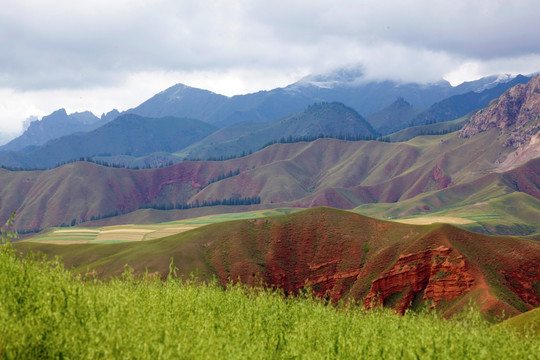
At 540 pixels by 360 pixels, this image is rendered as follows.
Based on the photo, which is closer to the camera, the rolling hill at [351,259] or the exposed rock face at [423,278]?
the rolling hill at [351,259]

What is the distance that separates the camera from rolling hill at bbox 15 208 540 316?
113188 millimetres

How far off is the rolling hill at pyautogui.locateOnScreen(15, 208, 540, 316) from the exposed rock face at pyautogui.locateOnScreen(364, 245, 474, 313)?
0.77ft

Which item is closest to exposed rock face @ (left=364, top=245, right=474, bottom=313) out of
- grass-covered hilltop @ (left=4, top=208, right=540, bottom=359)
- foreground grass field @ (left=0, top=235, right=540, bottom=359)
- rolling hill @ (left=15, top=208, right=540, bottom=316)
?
A: rolling hill @ (left=15, top=208, right=540, bottom=316)

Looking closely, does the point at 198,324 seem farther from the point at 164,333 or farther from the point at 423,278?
the point at 423,278

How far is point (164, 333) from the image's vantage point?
2645cm

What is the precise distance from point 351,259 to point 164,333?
11334 cm

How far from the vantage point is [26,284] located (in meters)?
28.0

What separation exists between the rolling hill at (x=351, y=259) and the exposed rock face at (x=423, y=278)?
0.23 metres

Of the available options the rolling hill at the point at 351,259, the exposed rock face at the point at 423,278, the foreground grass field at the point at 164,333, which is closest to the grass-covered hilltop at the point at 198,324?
the foreground grass field at the point at 164,333

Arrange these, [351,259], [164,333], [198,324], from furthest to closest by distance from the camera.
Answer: [351,259]
[198,324]
[164,333]

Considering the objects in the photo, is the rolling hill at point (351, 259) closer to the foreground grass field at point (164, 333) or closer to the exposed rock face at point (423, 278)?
the exposed rock face at point (423, 278)

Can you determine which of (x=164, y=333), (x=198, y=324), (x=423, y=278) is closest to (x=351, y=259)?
(x=423, y=278)

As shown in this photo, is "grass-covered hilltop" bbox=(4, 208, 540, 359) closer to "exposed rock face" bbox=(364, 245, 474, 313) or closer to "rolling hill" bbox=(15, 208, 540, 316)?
"exposed rock face" bbox=(364, 245, 474, 313)

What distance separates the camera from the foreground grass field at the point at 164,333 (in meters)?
22.8
